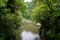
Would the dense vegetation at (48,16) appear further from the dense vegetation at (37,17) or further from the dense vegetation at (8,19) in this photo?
the dense vegetation at (8,19)

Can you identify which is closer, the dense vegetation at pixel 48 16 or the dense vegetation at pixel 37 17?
the dense vegetation at pixel 37 17

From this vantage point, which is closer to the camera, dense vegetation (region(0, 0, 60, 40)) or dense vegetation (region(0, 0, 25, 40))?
dense vegetation (region(0, 0, 25, 40))

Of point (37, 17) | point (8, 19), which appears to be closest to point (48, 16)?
point (37, 17)

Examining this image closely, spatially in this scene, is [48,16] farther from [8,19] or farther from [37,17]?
[8,19]

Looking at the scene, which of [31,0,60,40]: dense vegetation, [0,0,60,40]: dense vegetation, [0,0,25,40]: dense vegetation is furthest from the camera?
[31,0,60,40]: dense vegetation

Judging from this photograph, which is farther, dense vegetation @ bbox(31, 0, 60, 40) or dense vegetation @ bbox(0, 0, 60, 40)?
dense vegetation @ bbox(31, 0, 60, 40)

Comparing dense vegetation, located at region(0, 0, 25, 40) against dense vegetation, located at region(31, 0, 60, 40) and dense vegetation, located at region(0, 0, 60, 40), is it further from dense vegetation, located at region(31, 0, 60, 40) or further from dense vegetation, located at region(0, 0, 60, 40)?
dense vegetation, located at region(31, 0, 60, 40)

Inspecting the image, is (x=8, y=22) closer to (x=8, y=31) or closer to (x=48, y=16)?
(x=8, y=31)

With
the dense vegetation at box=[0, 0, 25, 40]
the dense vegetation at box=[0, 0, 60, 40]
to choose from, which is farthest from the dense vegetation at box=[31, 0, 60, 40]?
the dense vegetation at box=[0, 0, 25, 40]

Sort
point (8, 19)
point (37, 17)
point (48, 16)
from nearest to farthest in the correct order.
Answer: point (8, 19), point (48, 16), point (37, 17)

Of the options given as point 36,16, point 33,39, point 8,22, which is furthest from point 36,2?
point 8,22

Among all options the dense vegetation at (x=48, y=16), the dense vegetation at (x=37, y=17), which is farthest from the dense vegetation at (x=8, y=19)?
the dense vegetation at (x=48, y=16)

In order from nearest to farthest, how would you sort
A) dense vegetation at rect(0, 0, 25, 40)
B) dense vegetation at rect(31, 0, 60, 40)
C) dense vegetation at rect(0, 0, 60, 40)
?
dense vegetation at rect(0, 0, 25, 40) < dense vegetation at rect(0, 0, 60, 40) < dense vegetation at rect(31, 0, 60, 40)

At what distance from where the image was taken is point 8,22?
1260 centimetres
